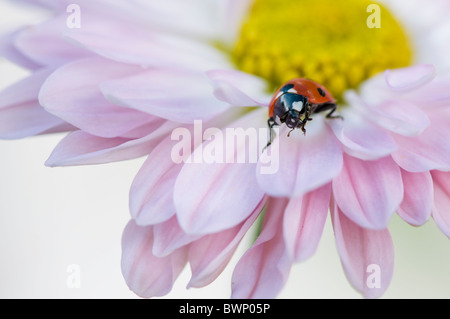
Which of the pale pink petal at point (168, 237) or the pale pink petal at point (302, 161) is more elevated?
the pale pink petal at point (302, 161)

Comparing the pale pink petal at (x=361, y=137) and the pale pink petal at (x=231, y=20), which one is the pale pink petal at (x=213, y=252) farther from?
the pale pink petal at (x=231, y=20)

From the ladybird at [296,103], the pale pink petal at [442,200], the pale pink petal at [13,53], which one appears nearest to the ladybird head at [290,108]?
the ladybird at [296,103]

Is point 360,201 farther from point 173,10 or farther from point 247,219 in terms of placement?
point 173,10

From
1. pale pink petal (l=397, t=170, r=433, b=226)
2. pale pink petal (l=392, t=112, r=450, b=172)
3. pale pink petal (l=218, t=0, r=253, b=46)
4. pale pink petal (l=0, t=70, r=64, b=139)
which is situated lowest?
pale pink petal (l=397, t=170, r=433, b=226)

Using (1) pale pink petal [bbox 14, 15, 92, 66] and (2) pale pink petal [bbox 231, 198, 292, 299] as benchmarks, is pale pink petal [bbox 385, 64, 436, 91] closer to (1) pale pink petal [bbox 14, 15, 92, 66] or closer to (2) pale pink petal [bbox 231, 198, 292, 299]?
(2) pale pink petal [bbox 231, 198, 292, 299]

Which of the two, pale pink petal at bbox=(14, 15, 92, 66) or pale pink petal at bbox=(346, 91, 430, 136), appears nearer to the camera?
pale pink petal at bbox=(346, 91, 430, 136)

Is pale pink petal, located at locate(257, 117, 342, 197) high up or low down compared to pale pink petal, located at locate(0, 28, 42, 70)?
down

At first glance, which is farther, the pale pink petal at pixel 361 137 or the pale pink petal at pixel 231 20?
the pale pink petal at pixel 231 20

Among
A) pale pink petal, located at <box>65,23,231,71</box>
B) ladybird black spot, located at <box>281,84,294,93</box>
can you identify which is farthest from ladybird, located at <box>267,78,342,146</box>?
Answer: pale pink petal, located at <box>65,23,231,71</box>
